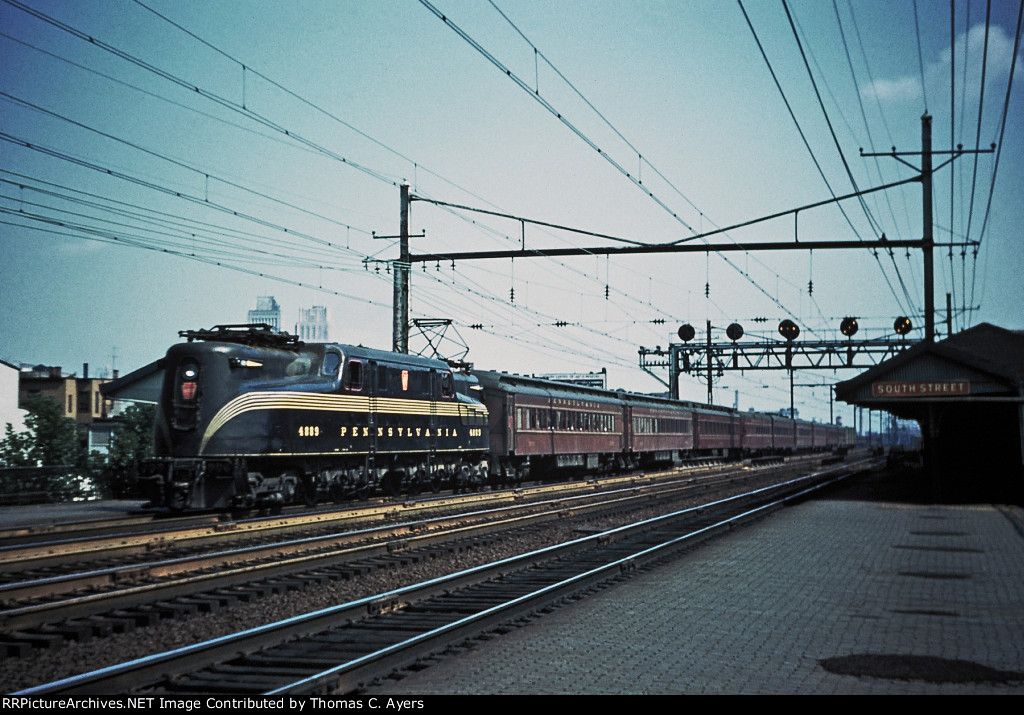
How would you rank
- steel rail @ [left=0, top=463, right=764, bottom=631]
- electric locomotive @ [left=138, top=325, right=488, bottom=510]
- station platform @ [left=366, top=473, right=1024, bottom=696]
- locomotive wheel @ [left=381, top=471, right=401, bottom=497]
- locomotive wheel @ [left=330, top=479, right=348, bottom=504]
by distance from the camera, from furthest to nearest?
1. locomotive wheel @ [left=381, top=471, right=401, bottom=497]
2. locomotive wheel @ [left=330, top=479, right=348, bottom=504]
3. electric locomotive @ [left=138, top=325, right=488, bottom=510]
4. steel rail @ [left=0, top=463, right=764, bottom=631]
5. station platform @ [left=366, top=473, right=1024, bottom=696]

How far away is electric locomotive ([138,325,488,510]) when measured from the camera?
19.1 meters

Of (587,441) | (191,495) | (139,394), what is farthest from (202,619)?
(587,441)

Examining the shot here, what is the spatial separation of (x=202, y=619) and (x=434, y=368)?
1662 cm

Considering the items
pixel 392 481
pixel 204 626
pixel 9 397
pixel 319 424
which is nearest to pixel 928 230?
pixel 392 481

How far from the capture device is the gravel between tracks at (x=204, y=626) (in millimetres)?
8297

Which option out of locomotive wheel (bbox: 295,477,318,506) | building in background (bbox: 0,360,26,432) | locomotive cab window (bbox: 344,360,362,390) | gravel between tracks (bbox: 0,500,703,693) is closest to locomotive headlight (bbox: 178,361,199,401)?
locomotive wheel (bbox: 295,477,318,506)

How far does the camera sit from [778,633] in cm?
995

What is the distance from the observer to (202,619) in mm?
10359

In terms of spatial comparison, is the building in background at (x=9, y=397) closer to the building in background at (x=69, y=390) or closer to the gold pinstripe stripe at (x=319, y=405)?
the building in background at (x=69, y=390)

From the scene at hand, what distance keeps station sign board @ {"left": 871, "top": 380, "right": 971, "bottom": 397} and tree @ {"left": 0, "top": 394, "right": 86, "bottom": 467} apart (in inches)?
1182

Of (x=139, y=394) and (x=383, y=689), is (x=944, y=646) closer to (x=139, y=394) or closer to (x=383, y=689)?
(x=383, y=689)

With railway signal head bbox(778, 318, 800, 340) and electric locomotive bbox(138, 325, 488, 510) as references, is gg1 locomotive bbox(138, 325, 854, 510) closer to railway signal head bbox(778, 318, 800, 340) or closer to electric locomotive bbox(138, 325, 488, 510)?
electric locomotive bbox(138, 325, 488, 510)

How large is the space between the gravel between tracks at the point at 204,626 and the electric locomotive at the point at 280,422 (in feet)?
19.1

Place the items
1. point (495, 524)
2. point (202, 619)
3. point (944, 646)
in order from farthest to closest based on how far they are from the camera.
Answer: point (495, 524) < point (202, 619) < point (944, 646)
